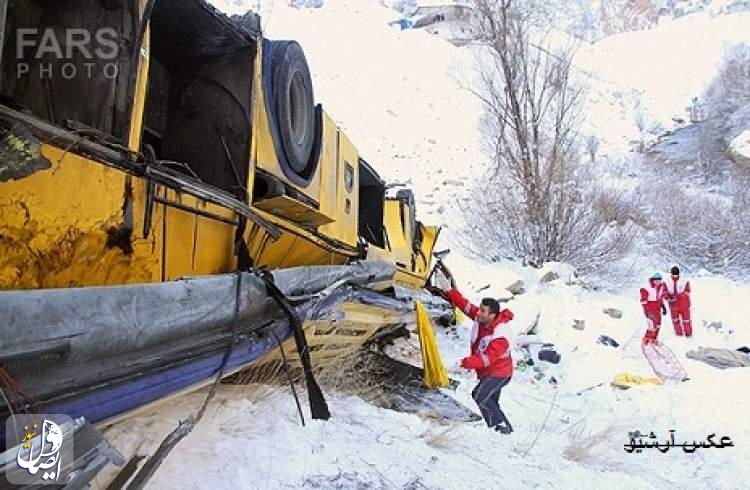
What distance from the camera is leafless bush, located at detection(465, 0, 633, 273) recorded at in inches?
529

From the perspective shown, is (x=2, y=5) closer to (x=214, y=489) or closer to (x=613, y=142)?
(x=214, y=489)

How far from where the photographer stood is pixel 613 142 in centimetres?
2397

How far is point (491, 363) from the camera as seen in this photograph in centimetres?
473

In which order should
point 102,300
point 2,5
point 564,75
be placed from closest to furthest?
point 102,300, point 2,5, point 564,75

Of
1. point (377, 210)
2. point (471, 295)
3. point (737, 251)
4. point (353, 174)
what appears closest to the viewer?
point (353, 174)

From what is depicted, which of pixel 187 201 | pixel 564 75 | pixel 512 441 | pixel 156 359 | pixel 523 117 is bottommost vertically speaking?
pixel 512 441

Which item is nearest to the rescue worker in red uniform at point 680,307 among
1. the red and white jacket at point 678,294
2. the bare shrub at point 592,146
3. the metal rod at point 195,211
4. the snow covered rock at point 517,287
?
the red and white jacket at point 678,294

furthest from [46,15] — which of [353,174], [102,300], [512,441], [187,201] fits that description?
[512,441]

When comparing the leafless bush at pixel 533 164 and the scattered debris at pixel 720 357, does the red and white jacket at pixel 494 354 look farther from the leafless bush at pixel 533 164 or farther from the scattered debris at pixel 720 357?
the leafless bush at pixel 533 164

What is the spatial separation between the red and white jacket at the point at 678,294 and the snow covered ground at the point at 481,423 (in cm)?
55

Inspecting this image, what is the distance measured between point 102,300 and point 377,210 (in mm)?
4767

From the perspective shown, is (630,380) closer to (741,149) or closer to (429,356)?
(429,356)

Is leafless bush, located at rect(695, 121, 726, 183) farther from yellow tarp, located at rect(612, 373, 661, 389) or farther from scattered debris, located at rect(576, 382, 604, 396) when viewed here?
scattered debris, located at rect(576, 382, 604, 396)

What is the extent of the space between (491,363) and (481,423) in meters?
0.50
